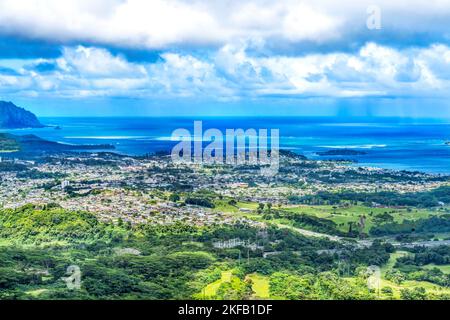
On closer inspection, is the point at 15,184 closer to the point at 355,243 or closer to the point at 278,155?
the point at 278,155

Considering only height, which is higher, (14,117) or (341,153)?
(14,117)

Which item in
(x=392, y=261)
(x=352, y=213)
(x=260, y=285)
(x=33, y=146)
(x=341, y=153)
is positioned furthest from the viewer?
(x=33, y=146)

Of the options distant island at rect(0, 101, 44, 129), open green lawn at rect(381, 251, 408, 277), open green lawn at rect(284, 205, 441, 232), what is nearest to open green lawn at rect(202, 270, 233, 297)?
open green lawn at rect(381, 251, 408, 277)

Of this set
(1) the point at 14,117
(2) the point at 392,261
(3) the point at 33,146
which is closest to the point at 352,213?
(2) the point at 392,261

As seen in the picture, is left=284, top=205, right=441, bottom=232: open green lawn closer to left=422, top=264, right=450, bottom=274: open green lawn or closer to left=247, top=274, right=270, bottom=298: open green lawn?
left=422, top=264, right=450, bottom=274: open green lawn

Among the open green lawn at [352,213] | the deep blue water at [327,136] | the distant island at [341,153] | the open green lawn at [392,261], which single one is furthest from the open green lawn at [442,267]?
the distant island at [341,153]

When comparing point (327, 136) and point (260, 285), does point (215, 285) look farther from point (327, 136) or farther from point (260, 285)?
point (327, 136)

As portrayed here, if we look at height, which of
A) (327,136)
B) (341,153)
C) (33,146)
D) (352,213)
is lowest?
(352,213)

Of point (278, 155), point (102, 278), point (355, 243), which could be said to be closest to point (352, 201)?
point (355, 243)
